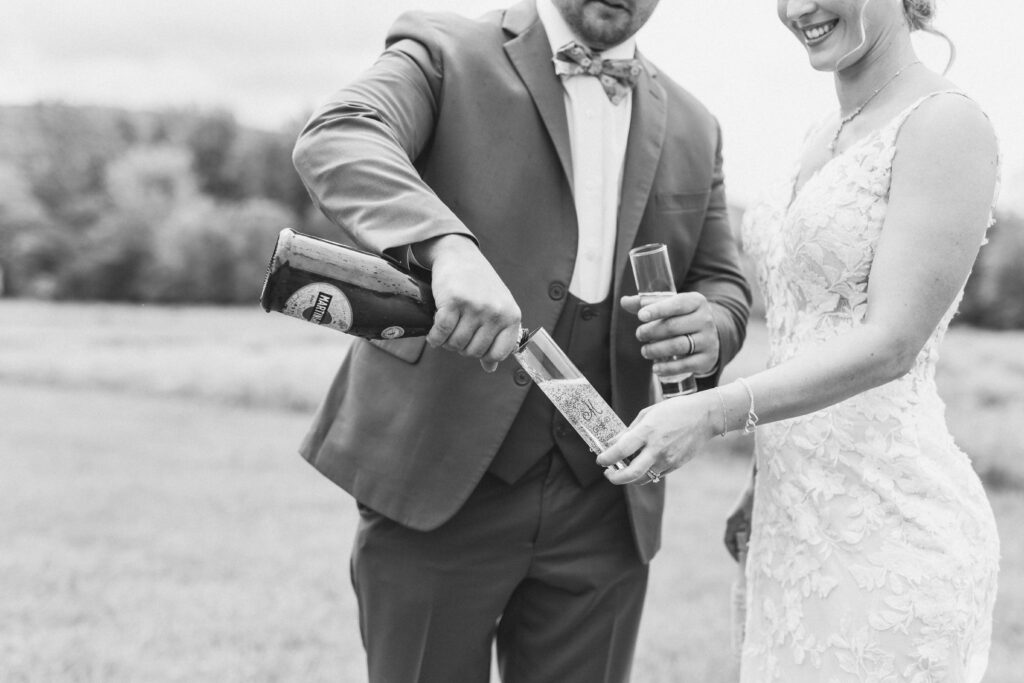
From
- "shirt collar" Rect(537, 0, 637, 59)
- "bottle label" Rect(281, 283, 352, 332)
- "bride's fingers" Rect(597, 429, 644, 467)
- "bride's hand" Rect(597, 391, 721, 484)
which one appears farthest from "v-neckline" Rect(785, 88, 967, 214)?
"bottle label" Rect(281, 283, 352, 332)

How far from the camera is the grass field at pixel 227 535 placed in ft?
17.7

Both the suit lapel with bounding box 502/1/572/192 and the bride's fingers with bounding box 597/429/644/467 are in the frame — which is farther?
the suit lapel with bounding box 502/1/572/192

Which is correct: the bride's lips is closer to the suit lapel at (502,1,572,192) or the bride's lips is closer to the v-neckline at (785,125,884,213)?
the v-neckline at (785,125,884,213)

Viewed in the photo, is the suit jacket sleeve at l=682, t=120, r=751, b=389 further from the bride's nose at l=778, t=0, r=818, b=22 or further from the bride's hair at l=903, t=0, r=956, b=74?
the bride's hair at l=903, t=0, r=956, b=74

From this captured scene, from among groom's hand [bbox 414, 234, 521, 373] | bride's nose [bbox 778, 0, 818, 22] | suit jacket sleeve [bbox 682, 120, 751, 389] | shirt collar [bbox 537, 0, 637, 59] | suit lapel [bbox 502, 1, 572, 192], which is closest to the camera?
groom's hand [bbox 414, 234, 521, 373]

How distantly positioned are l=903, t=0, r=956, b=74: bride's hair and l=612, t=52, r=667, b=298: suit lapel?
24.8 inches

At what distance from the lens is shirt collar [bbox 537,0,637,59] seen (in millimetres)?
2584

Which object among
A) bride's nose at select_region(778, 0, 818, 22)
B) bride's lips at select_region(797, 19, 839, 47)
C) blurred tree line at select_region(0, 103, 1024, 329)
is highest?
bride's nose at select_region(778, 0, 818, 22)

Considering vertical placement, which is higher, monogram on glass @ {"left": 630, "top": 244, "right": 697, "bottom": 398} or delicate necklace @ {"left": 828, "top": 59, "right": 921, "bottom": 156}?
delicate necklace @ {"left": 828, "top": 59, "right": 921, "bottom": 156}

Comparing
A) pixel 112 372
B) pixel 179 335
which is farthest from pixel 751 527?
pixel 179 335

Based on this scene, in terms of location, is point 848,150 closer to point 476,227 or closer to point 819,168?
point 819,168

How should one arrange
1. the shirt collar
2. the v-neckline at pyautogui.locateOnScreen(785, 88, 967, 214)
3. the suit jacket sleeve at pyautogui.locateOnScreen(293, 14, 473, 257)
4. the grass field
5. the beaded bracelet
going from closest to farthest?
1. the suit jacket sleeve at pyautogui.locateOnScreen(293, 14, 473, 257)
2. the beaded bracelet
3. the v-neckline at pyautogui.locateOnScreen(785, 88, 967, 214)
4. the shirt collar
5. the grass field

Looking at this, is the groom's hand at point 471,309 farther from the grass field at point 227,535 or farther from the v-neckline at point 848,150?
the grass field at point 227,535

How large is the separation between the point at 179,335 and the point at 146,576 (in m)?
18.2
